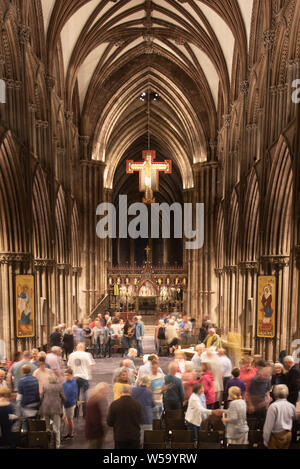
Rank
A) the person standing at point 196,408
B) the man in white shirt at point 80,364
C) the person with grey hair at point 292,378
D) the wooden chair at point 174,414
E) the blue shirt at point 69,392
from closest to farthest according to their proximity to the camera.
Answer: the person standing at point 196,408 < the wooden chair at point 174,414 < the blue shirt at point 69,392 < the person with grey hair at point 292,378 < the man in white shirt at point 80,364

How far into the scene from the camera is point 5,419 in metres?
4.98

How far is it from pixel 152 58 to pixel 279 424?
24231 mm

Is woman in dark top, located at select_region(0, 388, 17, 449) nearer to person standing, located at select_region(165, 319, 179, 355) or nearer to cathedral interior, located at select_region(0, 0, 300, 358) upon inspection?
cathedral interior, located at select_region(0, 0, 300, 358)

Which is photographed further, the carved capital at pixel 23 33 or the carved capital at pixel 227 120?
the carved capital at pixel 227 120

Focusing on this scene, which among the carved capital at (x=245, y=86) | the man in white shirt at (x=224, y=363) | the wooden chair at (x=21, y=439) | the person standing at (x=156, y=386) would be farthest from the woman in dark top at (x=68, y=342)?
the carved capital at (x=245, y=86)

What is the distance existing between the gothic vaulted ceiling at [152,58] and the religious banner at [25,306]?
918 centimetres

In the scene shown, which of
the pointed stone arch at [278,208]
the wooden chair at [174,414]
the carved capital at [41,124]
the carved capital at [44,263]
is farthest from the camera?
the carved capital at [41,124]

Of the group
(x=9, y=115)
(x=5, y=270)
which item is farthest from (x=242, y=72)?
(x=5, y=270)

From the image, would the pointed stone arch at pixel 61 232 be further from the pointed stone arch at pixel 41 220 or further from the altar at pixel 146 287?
the altar at pixel 146 287

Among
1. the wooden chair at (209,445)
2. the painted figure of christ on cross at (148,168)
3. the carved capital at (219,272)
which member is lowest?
the carved capital at (219,272)

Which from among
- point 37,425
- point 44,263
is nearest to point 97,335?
point 44,263

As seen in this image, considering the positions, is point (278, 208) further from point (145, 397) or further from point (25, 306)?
point (145, 397)

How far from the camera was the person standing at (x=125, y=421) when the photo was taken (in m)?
4.70
